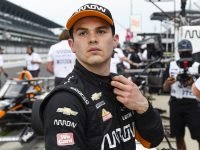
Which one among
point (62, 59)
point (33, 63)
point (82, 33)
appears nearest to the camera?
point (82, 33)

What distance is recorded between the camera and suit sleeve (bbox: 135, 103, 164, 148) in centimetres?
183

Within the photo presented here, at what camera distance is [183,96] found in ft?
15.9

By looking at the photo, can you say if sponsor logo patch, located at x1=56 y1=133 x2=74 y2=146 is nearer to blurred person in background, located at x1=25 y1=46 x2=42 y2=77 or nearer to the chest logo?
the chest logo

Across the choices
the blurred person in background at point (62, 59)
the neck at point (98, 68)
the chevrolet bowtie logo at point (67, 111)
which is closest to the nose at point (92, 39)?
the neck at point (98, 68)

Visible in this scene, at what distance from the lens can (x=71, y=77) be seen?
1.69 metres

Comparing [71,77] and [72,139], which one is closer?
[72,139]

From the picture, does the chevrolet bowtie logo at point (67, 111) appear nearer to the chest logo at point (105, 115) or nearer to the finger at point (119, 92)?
the chest logo at point (105, 115)

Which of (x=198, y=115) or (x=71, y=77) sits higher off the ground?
(x=71, y=77)

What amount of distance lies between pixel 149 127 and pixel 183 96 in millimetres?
3088

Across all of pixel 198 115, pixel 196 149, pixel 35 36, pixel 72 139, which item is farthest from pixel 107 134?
pixel 35 36

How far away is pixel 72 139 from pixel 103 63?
383 mm

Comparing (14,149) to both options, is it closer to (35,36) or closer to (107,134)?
(107,134)

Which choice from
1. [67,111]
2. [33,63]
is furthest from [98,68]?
[33,63]

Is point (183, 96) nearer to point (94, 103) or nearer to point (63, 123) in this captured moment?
point (94, 103)
